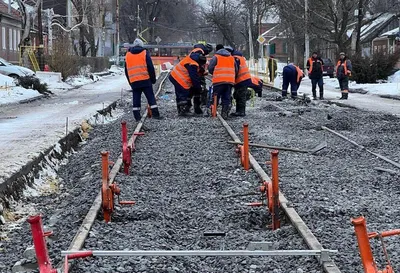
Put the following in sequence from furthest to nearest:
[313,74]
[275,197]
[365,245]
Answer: [313,74] < [275,197] < [365,245]

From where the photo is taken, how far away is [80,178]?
10.8 metres

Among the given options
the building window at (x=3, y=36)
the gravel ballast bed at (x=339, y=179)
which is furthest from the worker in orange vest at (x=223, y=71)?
the building window at (x=3, y=36)

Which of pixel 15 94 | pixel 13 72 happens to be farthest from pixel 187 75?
pixel 13 72

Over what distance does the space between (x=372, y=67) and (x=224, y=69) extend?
24.6 metres

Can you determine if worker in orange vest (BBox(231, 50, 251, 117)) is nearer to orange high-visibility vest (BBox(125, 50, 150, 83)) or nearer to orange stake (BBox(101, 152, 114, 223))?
orange high-visibility vest (BBox(125, 50, 150, 83))

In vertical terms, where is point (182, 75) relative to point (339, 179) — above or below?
above

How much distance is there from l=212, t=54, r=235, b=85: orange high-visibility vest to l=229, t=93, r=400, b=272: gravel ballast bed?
3.61ft

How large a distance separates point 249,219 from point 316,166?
140 inches

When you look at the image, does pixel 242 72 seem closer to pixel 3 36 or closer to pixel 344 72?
pixel 344 72

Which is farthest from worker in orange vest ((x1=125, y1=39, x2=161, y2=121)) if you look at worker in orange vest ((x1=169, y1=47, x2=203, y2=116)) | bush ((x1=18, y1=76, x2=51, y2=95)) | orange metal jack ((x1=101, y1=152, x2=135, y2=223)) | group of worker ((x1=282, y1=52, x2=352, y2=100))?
bush ((x1=18, y1=76, x2=51, y2=95))

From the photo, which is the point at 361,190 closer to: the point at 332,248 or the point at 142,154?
the point at 332,248

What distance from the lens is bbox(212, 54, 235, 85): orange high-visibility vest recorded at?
675 inches

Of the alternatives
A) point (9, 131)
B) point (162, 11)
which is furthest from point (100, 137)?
point (162, 11)

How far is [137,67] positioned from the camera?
16641mm
